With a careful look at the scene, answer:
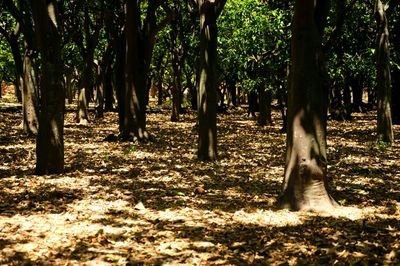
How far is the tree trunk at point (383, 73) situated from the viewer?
16781mm

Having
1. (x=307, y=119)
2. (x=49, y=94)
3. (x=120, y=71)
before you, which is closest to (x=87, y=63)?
(x=120, y=71)

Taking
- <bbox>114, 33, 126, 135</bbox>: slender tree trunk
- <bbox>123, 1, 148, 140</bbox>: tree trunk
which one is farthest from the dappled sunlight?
<bbox>114, 33, 126, 135</bbox>: slender tree trunk

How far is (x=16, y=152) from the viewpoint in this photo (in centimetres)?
1397

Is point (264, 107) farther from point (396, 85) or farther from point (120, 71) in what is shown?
point (120, 71)

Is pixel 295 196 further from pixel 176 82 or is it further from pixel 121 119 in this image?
pixel 176 82

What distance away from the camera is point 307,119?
747 centimetres

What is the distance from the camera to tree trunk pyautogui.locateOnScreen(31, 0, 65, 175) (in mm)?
10180

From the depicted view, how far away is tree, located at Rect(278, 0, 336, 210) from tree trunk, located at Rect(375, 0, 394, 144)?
10448mm

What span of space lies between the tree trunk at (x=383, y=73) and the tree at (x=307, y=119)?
10.4m

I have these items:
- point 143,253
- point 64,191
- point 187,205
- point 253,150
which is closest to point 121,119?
point 253,150

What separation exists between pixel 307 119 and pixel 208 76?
5890mm

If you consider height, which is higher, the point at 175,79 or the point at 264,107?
the point at 175,79

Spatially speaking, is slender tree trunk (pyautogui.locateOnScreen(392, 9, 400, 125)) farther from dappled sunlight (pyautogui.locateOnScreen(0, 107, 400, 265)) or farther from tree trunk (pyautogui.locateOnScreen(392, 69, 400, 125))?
dappled sunlight (pyautogui.locateOnScreen(0, 107, 400, 265))

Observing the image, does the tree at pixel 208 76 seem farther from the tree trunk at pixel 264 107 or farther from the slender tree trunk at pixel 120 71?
the tree trunk at pixel 264 107
